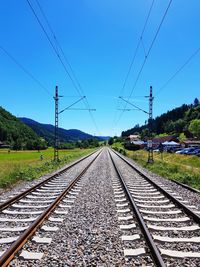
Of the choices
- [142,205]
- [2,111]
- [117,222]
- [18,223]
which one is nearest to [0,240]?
[18,223]

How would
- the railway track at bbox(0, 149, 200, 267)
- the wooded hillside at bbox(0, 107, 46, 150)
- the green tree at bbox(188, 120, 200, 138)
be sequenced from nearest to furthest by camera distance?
the railway track at bbox(0, 149, 200, 267) → the wooded hillside at bbox(0, 107, 46, 150) → the green tree at bbox(188, 120, 200, 138)

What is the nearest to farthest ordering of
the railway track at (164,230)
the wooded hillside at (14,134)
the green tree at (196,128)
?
the railway track at (164,230) → the wooded hillside at (14,134) → the green tree at (196,128)

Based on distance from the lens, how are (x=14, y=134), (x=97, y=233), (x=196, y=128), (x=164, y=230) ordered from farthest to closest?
(x=14, y=134)
(x=196, y=128)
(x=164, y=230)
(x=97, y=233)

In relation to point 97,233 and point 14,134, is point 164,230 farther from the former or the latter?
point 14,134

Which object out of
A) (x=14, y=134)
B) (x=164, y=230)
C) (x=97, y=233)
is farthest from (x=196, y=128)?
(x=97, y=233)

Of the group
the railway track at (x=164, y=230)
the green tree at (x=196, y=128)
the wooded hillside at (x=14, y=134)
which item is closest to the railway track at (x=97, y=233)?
the railway track at (x=164, y=230)

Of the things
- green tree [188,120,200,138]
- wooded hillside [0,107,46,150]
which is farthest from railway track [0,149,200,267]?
green tree [188,120,200,138]

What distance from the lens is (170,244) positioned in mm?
6465

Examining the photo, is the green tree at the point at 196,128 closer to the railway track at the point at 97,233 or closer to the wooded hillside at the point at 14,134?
the wooded hillside at the point at 14,134

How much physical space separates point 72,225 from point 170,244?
8.62ft

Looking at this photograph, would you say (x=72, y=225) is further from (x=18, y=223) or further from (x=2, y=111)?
(x=2, y=111)

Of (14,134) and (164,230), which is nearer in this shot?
(164,230)

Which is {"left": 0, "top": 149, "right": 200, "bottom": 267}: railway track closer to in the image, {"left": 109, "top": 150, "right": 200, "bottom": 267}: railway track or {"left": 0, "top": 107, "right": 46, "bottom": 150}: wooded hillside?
{"left": 109, "top": 150, "right": 200, "bottom": 267}: railway track

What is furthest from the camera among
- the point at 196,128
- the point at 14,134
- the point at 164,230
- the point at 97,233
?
the point at 14,134
